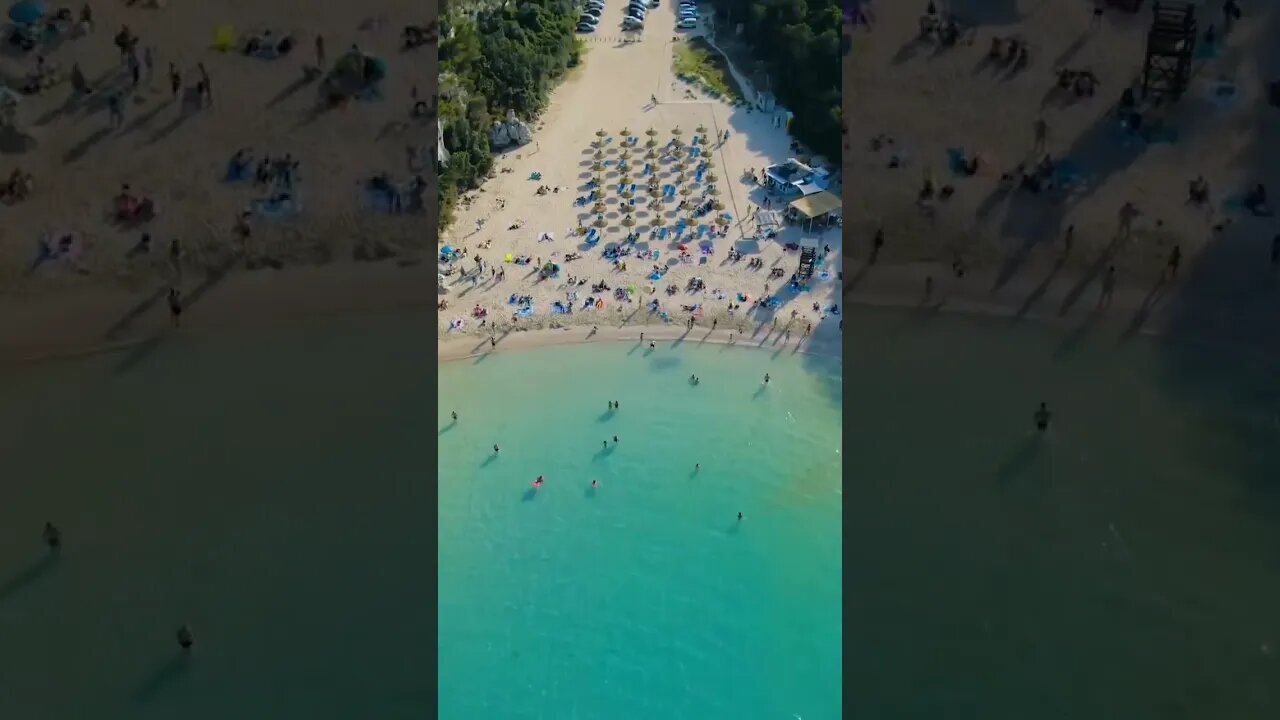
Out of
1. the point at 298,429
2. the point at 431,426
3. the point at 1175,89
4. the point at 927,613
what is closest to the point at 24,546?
the point at 298,429

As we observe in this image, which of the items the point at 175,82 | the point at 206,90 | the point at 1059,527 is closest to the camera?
the point at 1059,527

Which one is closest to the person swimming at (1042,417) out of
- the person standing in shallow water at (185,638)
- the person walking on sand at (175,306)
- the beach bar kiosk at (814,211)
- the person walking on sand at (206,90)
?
the person standing in shallow water at (185,638)

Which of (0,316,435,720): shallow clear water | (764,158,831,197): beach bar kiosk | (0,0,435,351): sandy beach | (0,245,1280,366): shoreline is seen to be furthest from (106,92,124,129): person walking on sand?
(764,158,831,197): beach bar kiosk

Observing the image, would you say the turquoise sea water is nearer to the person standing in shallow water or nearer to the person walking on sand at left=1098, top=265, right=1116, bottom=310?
the person standing in shallow water

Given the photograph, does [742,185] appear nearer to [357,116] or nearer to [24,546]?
[357,116]

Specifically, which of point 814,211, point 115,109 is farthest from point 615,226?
point 115,109

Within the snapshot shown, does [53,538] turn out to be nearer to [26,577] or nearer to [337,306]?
[26,577]
